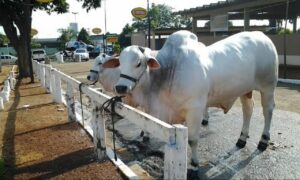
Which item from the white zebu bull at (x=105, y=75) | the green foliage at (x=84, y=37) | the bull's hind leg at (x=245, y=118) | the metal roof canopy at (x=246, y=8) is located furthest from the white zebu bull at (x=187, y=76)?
the green foliage at (x=84, y=37)

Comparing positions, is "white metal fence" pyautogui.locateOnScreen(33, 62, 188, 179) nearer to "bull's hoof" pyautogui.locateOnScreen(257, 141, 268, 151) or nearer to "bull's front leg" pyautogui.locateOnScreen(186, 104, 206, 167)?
"bull's front leg" pyautogui.locateOnScreen(186, 104, 206, 167)

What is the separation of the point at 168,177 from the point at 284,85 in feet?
40.1

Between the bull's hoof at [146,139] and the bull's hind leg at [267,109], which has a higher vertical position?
the bull's hind leg at [267,109]

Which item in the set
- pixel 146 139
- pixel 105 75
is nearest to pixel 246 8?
pixel 105 75

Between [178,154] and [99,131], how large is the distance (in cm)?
254

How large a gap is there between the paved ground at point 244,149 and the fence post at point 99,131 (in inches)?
31.0

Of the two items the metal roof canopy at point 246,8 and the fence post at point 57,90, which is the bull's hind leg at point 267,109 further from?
the metal roof canopy at point 246,8

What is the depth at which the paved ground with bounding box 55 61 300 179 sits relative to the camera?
5520mm

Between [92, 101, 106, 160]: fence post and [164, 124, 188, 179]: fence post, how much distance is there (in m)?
2.31

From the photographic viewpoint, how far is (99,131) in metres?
5.99

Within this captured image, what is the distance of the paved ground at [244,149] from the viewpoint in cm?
552

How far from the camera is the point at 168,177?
3854 mm

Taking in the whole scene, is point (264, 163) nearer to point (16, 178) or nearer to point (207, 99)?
point (207, 99)

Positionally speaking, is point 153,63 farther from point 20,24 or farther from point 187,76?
point 20,24
